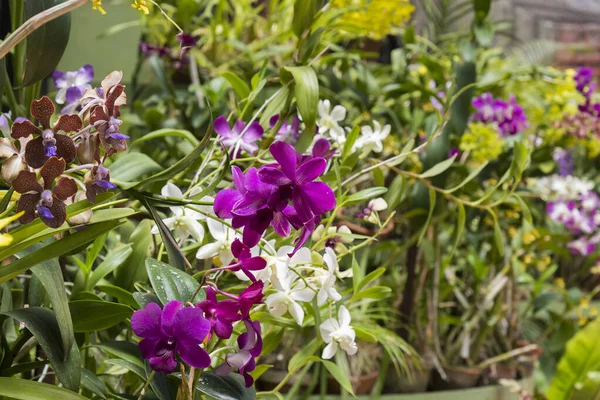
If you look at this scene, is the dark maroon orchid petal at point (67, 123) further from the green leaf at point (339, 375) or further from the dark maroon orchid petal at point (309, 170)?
the green leaf at point (339, 375)

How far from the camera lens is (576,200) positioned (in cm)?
163

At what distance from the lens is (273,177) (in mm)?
408

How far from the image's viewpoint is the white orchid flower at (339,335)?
1.78 feet

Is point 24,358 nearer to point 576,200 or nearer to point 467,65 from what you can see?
point 467,65

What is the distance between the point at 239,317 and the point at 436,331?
921 mm

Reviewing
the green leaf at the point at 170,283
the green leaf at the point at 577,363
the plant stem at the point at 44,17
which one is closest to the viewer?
the plant stem at the point at 44,17

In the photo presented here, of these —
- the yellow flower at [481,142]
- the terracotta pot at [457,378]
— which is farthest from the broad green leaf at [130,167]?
the terracotta pot at [457,378]

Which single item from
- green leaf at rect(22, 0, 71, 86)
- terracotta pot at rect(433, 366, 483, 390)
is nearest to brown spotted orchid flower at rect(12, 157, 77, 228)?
green leaf at rect(22, 0, 71, 86)

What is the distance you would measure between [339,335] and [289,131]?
22 cm

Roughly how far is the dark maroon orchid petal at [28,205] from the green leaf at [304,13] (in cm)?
37

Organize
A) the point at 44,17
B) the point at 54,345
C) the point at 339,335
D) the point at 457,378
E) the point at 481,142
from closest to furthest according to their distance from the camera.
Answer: the point at 44,17, the point at 54,345, the point at 339,335, the point at 481,142, the point at 457,378

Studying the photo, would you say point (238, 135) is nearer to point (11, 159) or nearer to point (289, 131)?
point (289, 131)

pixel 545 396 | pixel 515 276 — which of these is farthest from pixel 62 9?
pixel 545 396

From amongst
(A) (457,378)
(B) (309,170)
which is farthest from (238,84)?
(A) (457,378)
